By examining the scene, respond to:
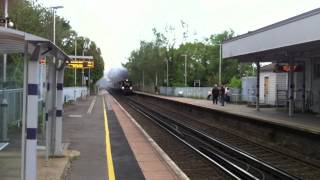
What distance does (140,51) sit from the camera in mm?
136875

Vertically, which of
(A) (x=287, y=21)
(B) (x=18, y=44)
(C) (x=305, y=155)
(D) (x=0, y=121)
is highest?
(A) (x=287, y=21)

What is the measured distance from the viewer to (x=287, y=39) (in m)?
28.0

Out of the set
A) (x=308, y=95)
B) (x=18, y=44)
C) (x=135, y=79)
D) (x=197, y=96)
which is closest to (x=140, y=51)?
(x=135, y=79)

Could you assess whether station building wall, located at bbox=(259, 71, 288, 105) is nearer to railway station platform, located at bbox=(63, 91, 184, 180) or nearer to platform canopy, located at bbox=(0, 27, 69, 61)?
railway station platform, located at bbox=(63, 91, 184, 180)

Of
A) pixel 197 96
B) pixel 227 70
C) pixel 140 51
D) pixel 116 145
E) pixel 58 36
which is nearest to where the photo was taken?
pixel 116 145

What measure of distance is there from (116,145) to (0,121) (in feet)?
12.9

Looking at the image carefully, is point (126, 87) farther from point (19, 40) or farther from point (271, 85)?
point (19, 40)

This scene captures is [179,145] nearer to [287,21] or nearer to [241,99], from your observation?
[287,21]

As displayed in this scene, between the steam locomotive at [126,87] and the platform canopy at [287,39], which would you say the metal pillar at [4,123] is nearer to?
the platform canopy at [287,39]

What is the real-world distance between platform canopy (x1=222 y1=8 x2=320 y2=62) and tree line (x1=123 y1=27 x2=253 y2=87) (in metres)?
72.2

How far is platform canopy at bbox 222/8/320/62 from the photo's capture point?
25.2m

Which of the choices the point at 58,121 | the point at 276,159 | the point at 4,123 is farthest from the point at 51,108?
the point at 276,159

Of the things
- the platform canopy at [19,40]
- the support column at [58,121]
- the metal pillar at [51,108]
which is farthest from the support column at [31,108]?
the support column at [58,121]

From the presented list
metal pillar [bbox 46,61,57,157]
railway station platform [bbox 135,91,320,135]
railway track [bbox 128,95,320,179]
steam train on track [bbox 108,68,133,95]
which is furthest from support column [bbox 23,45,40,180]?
steam train on track [bbox 108,68,133,95]
